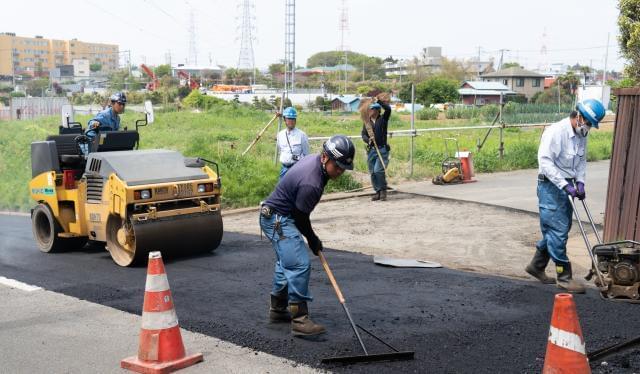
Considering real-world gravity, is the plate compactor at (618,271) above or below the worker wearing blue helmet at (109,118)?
below

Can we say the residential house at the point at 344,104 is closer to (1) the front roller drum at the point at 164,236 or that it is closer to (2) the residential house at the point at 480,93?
(2) the residential house at the point at 480,93

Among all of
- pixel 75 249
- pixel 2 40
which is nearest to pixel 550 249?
pixel 75 249

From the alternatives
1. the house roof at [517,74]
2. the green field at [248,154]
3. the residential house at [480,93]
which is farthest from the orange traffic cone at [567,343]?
the house roof at [517,74]

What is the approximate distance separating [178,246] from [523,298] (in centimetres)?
410

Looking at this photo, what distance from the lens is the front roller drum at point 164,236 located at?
7.98 metres

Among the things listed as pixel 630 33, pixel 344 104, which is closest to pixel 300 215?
pixel 630 33

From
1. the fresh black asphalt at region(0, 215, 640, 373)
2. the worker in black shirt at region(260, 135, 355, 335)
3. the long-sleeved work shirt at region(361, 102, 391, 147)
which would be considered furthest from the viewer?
the long-sleeved work shirt at region(361, 102, 391, 147)

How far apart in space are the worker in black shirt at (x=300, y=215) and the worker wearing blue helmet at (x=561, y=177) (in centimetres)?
248

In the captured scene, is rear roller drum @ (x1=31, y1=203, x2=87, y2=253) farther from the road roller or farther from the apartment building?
the apartment building

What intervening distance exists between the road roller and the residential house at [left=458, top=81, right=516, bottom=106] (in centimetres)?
6783

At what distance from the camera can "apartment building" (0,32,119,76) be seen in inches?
4857

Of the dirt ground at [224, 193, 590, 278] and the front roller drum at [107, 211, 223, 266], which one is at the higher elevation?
the front roller drum at [107, 211, 223, 266]

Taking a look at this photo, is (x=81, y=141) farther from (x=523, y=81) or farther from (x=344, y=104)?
(x=523, y=81)

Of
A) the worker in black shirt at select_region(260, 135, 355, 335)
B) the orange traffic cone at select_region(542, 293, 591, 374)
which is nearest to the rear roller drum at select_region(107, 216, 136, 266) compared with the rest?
the worker in black shirt at select_region(260, 135, 355, 335)
